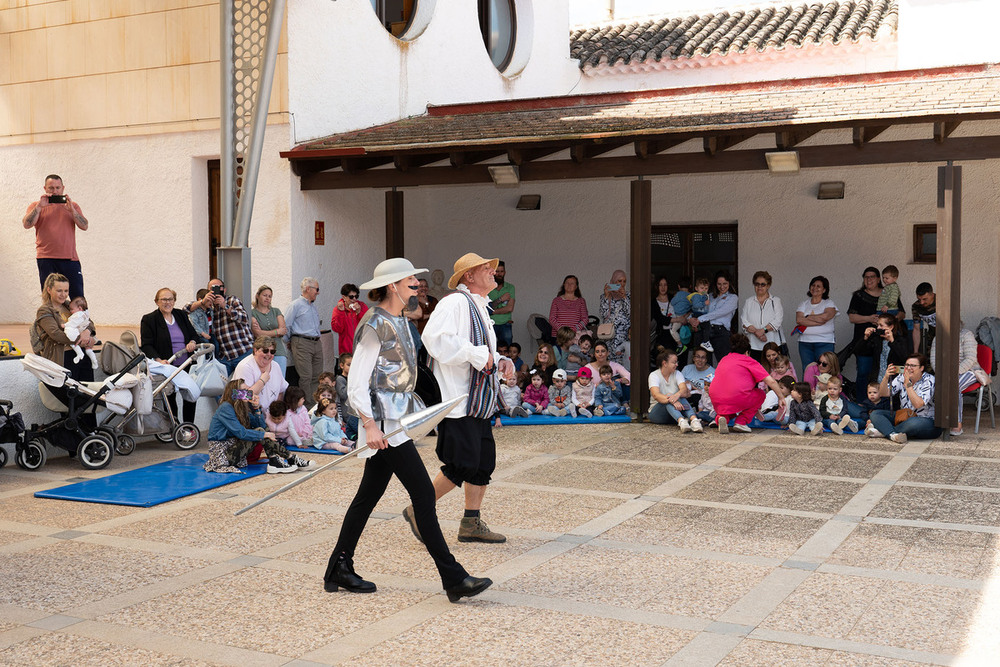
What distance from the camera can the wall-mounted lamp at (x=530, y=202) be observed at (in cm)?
1511

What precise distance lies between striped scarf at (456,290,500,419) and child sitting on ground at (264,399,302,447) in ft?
12.5

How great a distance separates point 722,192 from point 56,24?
9.22m

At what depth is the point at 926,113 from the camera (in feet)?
31.1

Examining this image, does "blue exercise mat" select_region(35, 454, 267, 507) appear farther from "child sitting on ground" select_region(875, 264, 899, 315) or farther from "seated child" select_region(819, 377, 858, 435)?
"child sitting on ground" select_region(875, 264, 899, 315)

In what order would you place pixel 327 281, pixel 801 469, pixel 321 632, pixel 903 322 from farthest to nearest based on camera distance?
1. pixel 327 281
2. pixel 903 322
3. pixel 801 469
4. pixel 321 632

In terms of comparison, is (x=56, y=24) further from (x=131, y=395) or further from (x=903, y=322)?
(x=903, y=322)

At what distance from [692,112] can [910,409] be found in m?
3.94

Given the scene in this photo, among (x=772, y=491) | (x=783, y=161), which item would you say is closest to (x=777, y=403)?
(x=783, y=161)

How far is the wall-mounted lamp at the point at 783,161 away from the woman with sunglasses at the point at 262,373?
5302 millimetres

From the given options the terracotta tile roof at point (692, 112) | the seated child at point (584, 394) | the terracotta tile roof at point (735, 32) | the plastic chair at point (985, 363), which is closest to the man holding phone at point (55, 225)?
the terracotta tile roof at point (692, 112)

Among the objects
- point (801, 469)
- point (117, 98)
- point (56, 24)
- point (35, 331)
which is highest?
point (56, 24)

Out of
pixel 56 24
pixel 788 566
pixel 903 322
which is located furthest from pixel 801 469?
pixel 56 24

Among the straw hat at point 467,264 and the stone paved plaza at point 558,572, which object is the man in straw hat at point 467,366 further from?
the stone paved plaza at point 558,572

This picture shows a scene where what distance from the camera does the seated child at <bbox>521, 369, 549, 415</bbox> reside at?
11977 millimetres
